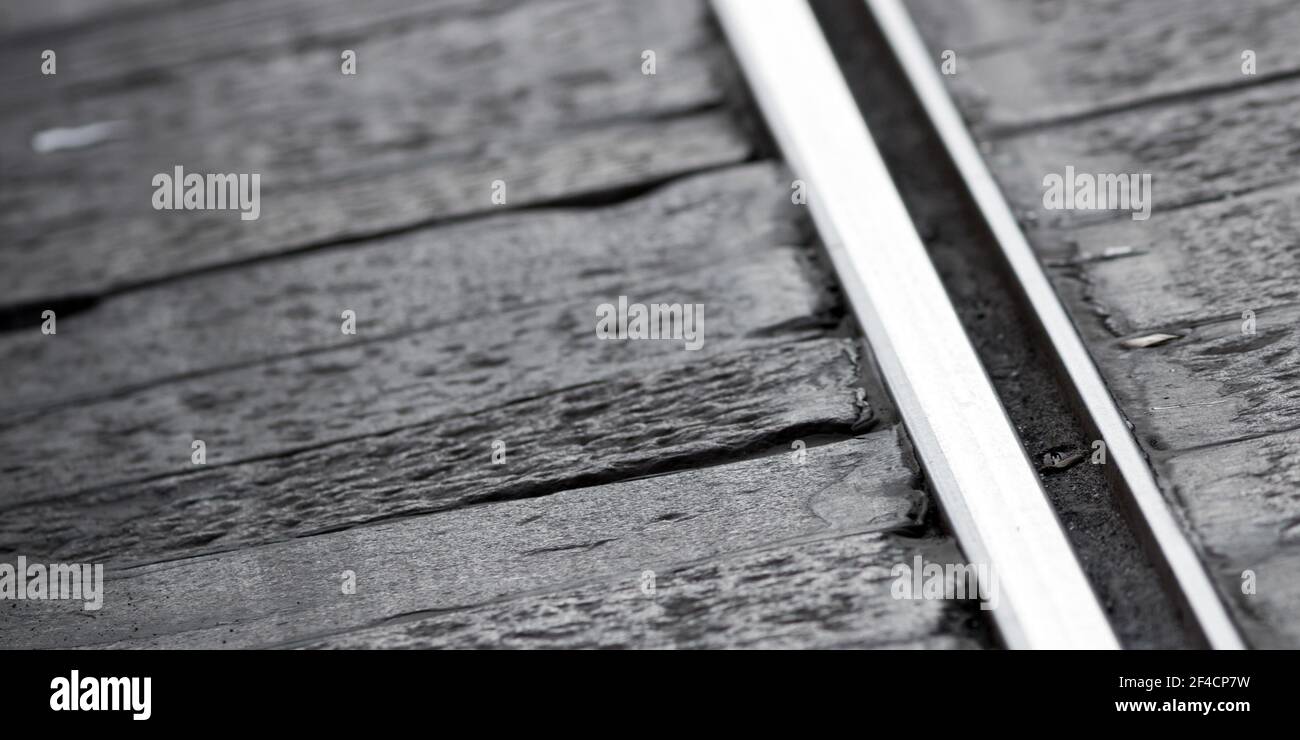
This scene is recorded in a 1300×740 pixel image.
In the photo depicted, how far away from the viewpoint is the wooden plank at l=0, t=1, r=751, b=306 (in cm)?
196

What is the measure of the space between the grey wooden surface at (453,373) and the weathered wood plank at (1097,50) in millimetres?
410

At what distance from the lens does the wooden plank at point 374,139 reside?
196cm

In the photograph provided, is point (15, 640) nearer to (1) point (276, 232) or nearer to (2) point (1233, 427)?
(1) point (276, 232)

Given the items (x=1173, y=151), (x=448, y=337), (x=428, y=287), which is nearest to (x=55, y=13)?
(x=428, y=287)

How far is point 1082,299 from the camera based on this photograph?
1490 millimetres

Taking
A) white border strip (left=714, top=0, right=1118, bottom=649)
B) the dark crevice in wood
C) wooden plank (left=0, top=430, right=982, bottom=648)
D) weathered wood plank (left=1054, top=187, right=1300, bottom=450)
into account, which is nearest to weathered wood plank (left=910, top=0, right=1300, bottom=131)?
white border strip (left=714, top=0, right=1118, bottom=649)

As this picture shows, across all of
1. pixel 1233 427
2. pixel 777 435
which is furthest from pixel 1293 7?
pixel 777 435

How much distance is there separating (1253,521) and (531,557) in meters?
0.77

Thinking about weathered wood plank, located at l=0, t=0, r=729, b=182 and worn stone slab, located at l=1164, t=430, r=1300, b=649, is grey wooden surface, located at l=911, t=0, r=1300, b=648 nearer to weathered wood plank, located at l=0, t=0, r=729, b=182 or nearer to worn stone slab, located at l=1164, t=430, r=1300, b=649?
worn stone slab, located at l=1164, t=430, r=1300, b=649

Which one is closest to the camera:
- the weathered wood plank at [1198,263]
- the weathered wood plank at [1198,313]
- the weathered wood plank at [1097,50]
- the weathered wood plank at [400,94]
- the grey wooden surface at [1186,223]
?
the grey wooden surface at [1186,223]

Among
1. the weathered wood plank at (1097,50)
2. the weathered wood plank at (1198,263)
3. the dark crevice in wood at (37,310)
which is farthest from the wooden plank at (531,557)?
the weathered wood plank at (1097,50)

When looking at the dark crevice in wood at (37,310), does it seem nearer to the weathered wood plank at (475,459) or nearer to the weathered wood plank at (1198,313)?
the weathered wood plank at (475,459)

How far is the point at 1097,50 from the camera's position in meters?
1.99

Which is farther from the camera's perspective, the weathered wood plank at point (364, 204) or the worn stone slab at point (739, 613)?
the weathered wood plank at point (364, 204)
